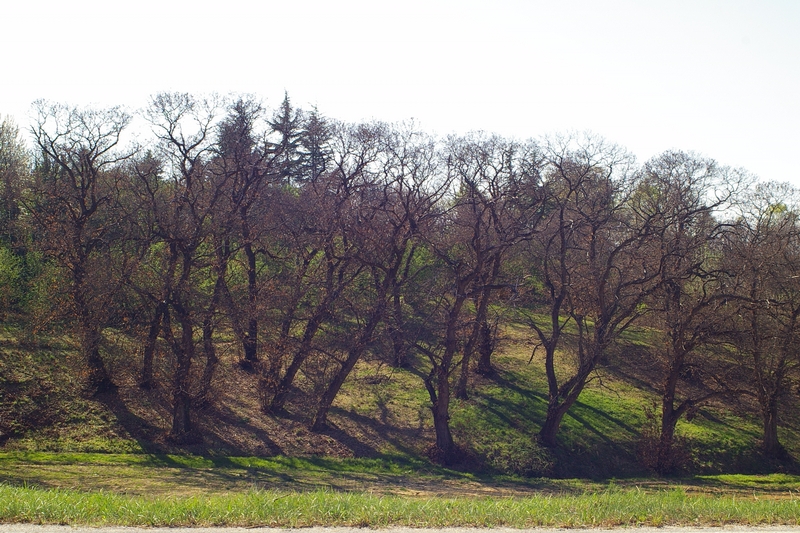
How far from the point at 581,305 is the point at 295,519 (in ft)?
64.6

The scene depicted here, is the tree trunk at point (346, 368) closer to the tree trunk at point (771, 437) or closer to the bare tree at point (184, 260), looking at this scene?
the bare tree at point (184, 260)

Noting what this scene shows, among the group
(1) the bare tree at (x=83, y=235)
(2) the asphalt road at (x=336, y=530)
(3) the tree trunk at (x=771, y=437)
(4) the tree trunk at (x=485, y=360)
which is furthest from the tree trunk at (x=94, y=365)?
(3) the tree trunk at (x=771, y=437)

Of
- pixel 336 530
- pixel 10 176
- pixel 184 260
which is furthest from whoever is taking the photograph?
pixel 10 176

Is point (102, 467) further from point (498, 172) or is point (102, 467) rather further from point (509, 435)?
point (498, 172)

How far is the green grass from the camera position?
826cm

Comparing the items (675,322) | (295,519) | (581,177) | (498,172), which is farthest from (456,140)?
(295,519)

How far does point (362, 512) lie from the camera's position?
8820mm

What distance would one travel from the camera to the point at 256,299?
2181cm

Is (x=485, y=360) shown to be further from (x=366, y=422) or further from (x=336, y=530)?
(x=336, y=530)

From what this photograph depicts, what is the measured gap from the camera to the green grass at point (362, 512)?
826 cm

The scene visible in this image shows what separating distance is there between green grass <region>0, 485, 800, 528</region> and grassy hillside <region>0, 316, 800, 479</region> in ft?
39.8

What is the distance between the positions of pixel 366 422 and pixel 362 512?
16644 millimetres

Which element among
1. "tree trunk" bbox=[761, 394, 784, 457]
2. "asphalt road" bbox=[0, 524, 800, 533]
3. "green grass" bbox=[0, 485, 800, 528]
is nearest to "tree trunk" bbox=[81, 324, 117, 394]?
"green grass" bbox=[0, 485, 800, 528]

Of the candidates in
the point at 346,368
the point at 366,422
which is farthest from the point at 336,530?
the point at 366,422
